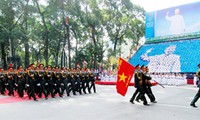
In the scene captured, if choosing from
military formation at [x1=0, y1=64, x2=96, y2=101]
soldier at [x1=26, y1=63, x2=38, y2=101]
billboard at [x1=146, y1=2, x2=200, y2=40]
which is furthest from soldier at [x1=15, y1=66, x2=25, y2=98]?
billboard at [x1=146, y1=2, x2=200, y2=40]

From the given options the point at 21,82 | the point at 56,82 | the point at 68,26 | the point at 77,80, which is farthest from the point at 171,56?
the point at 21,82

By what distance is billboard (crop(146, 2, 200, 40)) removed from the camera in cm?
2967

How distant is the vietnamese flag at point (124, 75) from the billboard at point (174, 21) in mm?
22368

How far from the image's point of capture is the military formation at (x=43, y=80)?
1106 centimetres

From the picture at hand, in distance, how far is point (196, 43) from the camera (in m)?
29.3

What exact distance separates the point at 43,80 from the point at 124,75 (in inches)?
148

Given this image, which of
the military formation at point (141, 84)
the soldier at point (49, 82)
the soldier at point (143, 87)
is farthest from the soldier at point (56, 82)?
the soldier at point (143, 87)

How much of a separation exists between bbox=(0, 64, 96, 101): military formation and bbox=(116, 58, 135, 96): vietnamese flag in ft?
11.0

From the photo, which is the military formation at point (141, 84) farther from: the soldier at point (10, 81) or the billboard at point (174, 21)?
the billboard at point (174, 21)

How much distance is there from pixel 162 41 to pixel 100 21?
8.68 m

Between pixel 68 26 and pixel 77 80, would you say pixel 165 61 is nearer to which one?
pixel 68 26

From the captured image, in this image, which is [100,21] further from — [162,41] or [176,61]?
[176,61]

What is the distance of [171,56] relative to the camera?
1147 inches

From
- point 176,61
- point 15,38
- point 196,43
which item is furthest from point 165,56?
point 15,38
